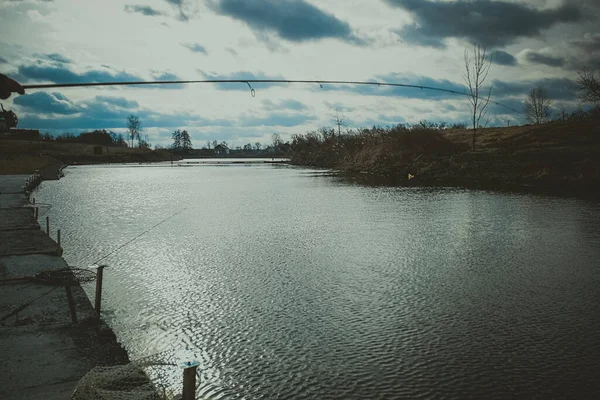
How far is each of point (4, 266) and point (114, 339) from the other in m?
4.51

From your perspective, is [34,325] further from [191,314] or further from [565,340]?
[565,340]

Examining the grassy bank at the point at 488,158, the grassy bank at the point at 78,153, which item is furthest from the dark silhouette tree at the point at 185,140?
the grassy bank at the point at 488,158

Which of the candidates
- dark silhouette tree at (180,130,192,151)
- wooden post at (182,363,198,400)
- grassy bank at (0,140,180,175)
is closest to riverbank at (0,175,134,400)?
wooden post at (182,363,198,400)

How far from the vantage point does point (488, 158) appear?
3281cm

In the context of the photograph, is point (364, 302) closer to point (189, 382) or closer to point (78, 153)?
point (189, 382)

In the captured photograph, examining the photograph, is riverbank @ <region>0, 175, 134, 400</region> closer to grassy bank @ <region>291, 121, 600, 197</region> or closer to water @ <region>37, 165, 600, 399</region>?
water @ <region>37, 165, 600, 399</region>

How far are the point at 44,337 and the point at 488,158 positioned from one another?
32.5 m

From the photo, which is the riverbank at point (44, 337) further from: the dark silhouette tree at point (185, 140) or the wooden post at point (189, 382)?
the dark silhouette tree at point (185, 140)

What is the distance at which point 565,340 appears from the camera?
521 cm

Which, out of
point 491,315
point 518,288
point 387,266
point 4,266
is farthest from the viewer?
point 387,266

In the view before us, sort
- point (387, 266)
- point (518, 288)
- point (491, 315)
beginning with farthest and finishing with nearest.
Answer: point (387, 266), point (518, 288), point (491, 315)

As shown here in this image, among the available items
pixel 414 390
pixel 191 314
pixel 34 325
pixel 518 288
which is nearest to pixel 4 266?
pixel 34 325

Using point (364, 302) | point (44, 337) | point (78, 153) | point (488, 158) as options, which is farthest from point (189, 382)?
point (78, 153)

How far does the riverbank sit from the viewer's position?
12.6 feet
